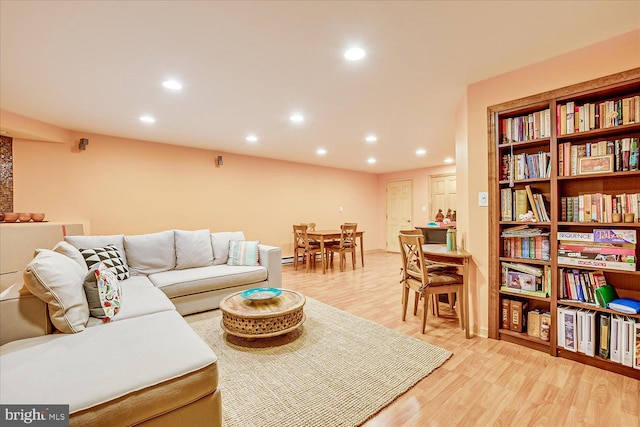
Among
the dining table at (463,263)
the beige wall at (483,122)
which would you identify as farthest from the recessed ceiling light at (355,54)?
the dining table at (463,263)

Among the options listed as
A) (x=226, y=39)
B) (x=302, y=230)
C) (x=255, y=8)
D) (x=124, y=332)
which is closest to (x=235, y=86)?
(x=226, y=39)

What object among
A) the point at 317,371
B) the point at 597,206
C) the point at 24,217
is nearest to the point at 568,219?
the point at 597,206

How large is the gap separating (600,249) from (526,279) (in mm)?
547

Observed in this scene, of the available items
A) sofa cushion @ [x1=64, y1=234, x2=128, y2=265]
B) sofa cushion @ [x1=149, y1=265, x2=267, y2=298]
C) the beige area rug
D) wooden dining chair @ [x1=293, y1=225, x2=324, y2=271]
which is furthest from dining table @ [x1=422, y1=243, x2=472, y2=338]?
sofa cushion @ [x1=64, y1=234, x2=128, y2=265]

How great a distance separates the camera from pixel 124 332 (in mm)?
1667

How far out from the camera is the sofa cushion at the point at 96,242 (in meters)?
2.96

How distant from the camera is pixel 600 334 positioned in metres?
2.12

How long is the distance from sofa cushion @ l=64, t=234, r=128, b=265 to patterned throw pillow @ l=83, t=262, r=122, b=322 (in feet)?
4.12

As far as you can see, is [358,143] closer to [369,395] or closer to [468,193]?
[468,193]

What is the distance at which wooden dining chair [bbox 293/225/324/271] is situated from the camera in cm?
563

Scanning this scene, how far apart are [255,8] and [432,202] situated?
6.73 m

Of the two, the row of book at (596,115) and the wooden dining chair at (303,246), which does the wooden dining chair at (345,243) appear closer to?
the wooden dining chair at (303,246)

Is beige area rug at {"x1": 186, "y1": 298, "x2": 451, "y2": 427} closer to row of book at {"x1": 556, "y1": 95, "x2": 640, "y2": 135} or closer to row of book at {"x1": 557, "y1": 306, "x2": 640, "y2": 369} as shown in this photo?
row of book at {"x1": 557, "y1": 306, "x2": 640, "y2": 369}

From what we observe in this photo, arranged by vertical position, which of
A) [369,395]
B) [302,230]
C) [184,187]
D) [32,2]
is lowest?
[369,395]
